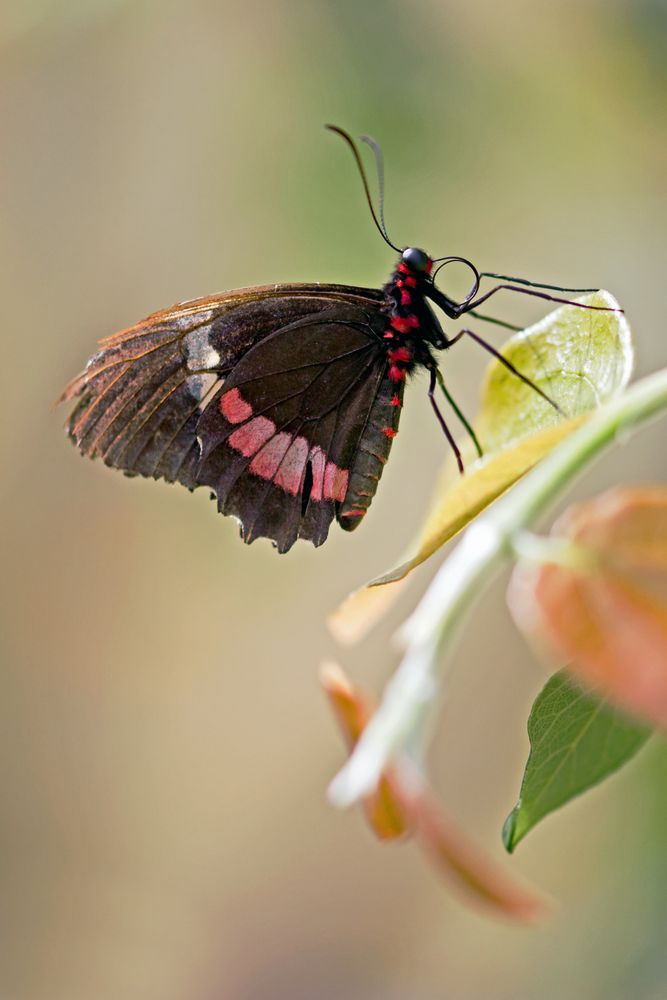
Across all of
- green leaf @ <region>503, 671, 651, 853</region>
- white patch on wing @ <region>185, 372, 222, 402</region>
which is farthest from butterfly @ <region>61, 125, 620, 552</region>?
green leaf @ <region>503, 671, 651, 853</region>

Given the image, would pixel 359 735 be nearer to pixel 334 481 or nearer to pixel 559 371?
pixel 559 371

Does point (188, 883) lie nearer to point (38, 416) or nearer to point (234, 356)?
point (38, 416)

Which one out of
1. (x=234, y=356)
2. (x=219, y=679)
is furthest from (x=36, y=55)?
(x=234, y=356)

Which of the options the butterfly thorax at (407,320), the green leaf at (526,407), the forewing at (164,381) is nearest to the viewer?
the green leaf at (526,407)

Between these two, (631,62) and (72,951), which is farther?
(72,951)

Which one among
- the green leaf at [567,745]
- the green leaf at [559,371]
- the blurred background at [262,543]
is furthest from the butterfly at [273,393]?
the blurred background at [262,543]

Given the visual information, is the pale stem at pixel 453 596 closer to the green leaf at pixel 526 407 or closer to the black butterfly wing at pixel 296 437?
the green leaf at pixel 526 407
